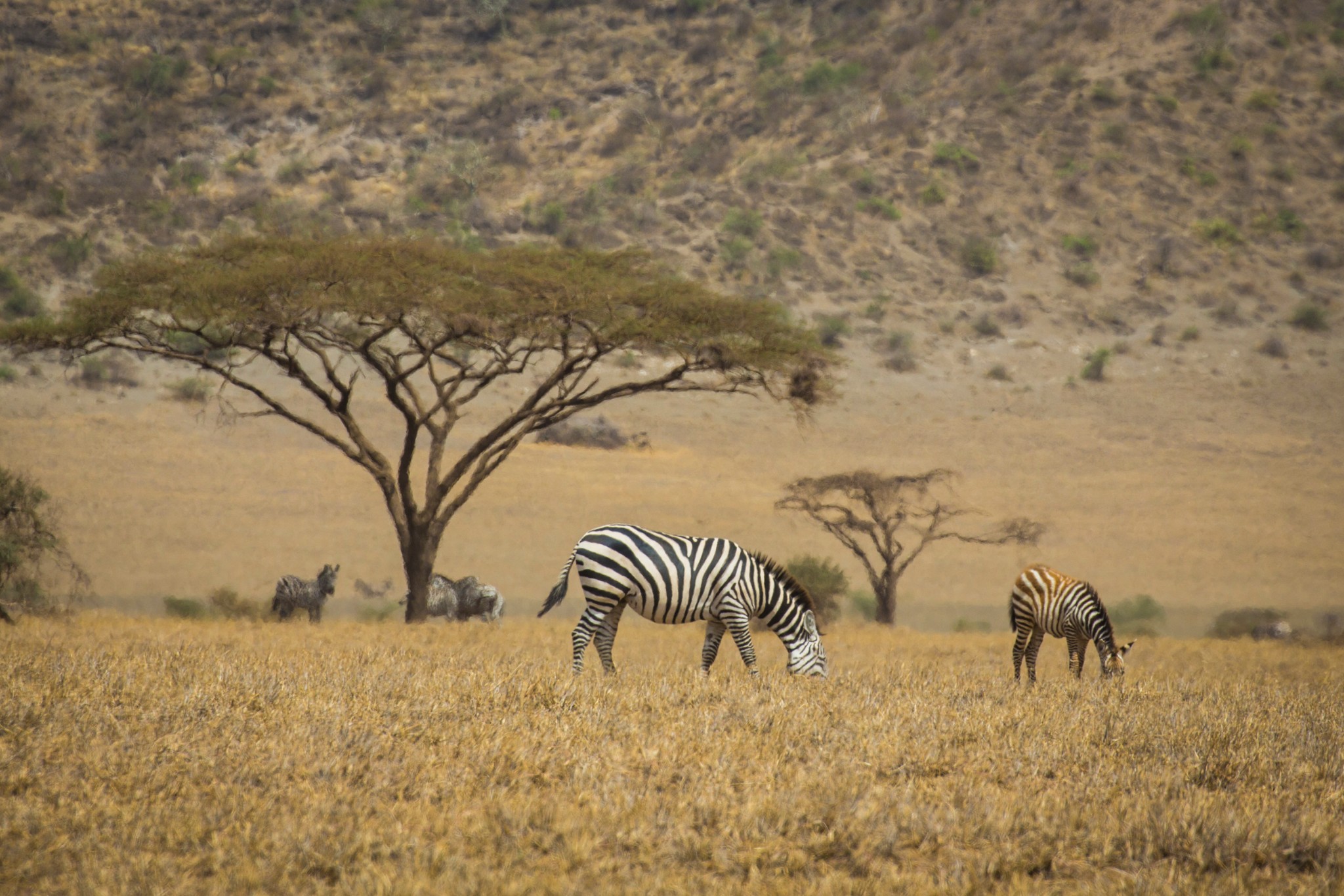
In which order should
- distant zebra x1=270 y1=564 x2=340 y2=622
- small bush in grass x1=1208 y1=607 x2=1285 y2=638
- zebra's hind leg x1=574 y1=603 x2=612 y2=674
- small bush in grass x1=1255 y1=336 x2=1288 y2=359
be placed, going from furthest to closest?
1. small bush in grass x1=1255 y1=336 x2=1288 y2=359
2. small bush in grass x1=1208 y1=607 x2=1285 y2=638
3. distant zebra x1=270 y1=564 x2=340 y2=622
4. zebra's hind leg x1=574 y1=603 x2=612 y2=674

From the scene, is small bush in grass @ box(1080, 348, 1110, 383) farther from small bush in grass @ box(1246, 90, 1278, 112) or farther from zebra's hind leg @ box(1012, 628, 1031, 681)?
zebra's hind leg @ box(1012, 628, 1031, 681)

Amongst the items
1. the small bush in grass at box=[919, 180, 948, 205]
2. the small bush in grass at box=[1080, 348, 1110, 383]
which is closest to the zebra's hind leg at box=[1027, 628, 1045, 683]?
the small bush in grass at box=[1080, 348, 1110, 383]

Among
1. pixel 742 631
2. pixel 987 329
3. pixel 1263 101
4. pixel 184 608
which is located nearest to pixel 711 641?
pixel 742 631

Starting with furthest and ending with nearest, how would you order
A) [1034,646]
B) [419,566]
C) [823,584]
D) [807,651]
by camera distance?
[823,584], [419,566], [1034,646], [807,651]

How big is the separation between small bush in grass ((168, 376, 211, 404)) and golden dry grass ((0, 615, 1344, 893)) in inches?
1672

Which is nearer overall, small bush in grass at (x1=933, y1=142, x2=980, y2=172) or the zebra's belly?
the zebra's belly

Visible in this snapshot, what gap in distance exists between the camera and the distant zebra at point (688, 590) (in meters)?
11.5

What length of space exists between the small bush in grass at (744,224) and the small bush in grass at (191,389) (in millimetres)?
29897

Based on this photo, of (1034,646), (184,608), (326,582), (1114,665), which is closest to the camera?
(1114,665)

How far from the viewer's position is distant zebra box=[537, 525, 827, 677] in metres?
11.5

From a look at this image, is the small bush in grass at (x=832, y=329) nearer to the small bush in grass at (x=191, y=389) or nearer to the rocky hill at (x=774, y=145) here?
the rocky hill at (x=774, y=145)

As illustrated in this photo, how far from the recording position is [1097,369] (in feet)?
193

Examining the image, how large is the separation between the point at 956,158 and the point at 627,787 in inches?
2942

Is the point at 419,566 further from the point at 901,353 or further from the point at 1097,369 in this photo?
the point at 1097,369
